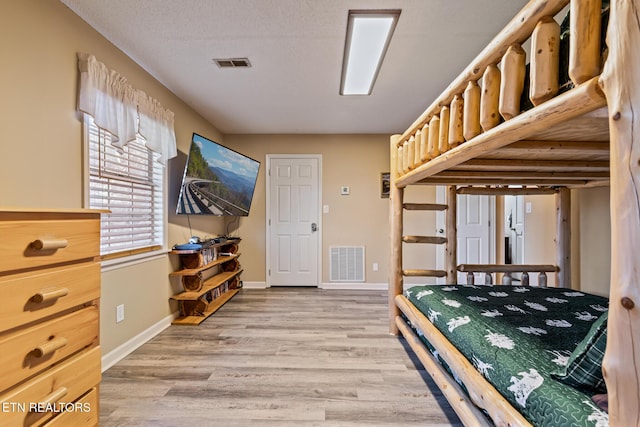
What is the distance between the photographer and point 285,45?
82.6 inches

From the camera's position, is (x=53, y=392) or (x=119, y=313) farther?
(x=119, y=313)

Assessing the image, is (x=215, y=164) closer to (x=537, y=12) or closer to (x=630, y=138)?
(x=537, y=12)

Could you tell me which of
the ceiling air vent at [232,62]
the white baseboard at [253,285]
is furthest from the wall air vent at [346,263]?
the ceiling air vent at [232,62]

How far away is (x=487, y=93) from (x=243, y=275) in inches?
161

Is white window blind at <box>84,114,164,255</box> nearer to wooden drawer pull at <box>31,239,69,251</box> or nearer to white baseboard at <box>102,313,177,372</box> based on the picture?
white baseboard at <box>102,313,177,372</box>

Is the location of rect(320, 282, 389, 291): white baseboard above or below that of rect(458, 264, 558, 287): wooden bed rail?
below

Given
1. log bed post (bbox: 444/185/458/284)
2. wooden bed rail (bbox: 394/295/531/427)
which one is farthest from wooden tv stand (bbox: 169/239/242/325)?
log bed post (bbox: 444/185/458/284)

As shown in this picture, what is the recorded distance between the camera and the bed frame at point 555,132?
1.83ft

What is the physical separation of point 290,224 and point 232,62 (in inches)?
101

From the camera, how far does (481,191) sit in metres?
2.61

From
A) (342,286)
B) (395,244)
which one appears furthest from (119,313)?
(342,286)

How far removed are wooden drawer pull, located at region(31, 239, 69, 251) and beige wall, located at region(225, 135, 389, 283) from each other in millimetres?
3414

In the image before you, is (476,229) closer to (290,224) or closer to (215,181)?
(290,224)

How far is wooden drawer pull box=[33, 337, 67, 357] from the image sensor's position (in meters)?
0.99
